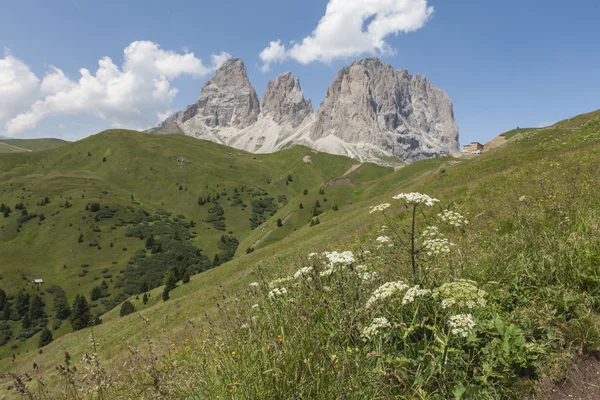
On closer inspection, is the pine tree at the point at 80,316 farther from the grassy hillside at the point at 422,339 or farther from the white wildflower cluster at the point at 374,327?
the white wildflower cluster at the point at 374,327

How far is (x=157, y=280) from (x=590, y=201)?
18230 centimetres

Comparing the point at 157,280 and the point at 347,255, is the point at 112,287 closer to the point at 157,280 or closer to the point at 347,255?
the point at 157,280

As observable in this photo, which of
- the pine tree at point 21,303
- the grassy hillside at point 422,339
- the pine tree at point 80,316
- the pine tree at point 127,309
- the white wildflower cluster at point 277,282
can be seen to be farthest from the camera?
the pine tree at point 21,303

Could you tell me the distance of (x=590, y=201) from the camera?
9250 mm

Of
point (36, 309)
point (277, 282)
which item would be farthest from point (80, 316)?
point (277, 282)

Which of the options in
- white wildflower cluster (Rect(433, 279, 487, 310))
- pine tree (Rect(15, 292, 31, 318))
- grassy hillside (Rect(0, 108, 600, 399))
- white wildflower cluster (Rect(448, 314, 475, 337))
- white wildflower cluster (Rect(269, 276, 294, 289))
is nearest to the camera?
white wildflower cluster (Rect(448, 314, 475, 337))

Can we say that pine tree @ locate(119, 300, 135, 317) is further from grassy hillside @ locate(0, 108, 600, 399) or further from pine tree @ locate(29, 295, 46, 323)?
pine tree @ locate(29, 295, 46, 323)

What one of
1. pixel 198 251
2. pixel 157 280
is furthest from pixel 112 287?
pixel 198 251

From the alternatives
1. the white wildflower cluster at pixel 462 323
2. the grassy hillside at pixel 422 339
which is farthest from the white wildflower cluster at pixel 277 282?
the white wildflower cluster at pixel 462 323

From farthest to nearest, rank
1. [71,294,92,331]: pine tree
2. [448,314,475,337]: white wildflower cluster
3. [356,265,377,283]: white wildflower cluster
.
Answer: [71,294,92,331]: pine tree, [356,265,377,283]: white wildflower cluster, [448,314,475,337]: white wildflower cluster

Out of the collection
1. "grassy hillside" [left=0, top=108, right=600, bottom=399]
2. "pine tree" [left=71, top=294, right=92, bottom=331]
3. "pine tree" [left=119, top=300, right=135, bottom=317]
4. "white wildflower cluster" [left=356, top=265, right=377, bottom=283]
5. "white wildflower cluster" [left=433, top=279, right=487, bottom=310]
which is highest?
"white wildflower cluster" [left=356, top=265, right=377, bottom=283]

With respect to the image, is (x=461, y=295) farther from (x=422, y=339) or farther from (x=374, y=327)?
(x=374, y=327)

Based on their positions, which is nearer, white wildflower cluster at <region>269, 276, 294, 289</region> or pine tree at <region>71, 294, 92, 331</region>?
white wildflower cluster at <region>269, 276, 294, 289</region>

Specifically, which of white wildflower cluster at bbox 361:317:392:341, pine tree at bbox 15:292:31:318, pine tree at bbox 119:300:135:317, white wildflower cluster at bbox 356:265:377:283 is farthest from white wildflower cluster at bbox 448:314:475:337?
pine tree at bbox 15:292:31:318
